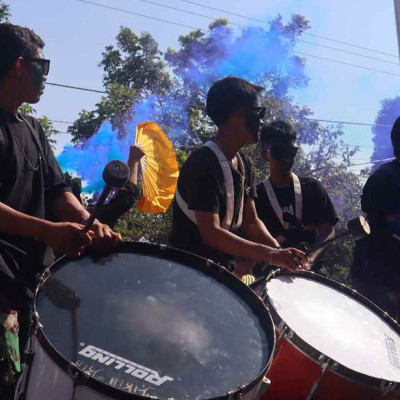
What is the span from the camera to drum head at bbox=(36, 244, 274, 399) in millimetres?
2002

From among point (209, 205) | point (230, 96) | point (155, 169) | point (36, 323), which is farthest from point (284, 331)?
point (155, 169)

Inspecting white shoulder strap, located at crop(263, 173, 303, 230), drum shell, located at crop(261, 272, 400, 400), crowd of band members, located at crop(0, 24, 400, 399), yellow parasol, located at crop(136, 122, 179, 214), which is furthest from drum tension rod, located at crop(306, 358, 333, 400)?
yellow parasol, located at crop(136, 122, 179, 214)

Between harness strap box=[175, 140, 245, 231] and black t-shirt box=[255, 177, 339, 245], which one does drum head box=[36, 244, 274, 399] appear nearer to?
harness strap box=[175, 140, 245, 231]

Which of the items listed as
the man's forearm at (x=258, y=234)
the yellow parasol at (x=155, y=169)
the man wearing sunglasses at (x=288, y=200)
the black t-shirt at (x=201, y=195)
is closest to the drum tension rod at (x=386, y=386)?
the black t-shirt at (x=201, y=195)

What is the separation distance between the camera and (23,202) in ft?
9.17

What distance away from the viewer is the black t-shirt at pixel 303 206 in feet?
15.7

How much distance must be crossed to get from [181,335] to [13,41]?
62.5 inches

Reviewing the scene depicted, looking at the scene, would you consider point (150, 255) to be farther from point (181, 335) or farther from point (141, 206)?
point (141, 206)

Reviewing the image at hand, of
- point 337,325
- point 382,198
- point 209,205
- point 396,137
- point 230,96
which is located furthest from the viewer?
point 396,137

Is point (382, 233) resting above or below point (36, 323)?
above

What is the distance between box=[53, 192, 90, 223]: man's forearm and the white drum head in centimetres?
98

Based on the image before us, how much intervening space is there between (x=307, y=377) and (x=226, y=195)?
3.58 ft

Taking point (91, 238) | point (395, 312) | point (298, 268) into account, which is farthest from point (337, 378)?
point (395, 312)

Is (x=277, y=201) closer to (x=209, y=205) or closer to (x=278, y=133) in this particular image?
(x=278, y=133)
